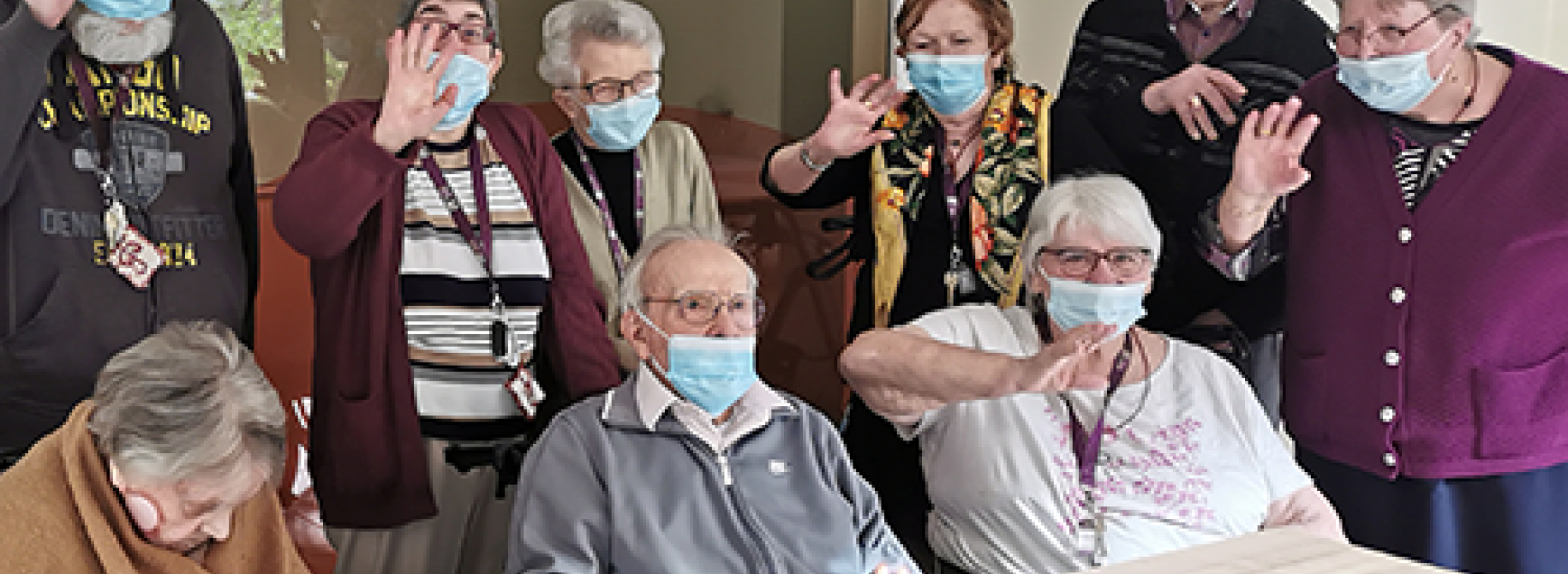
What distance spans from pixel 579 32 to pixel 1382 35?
159 centimetres

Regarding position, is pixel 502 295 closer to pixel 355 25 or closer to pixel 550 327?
pixel 550 327

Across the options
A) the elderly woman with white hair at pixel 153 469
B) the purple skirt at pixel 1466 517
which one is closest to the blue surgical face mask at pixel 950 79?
the purple skirt at pixel 1466 517

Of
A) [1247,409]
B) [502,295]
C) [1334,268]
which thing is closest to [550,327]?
[502,295]

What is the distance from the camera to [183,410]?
66.3 inches

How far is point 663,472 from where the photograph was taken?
2.07 metres

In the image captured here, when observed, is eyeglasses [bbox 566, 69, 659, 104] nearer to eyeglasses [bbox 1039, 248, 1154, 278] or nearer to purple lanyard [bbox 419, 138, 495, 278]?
purple lanyard [bbox 419, 138, 495, 278]

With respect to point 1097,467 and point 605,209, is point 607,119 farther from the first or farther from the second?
point 1097,467

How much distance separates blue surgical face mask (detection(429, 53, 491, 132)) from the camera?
7.41 ft

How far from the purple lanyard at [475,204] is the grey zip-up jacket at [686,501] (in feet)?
1.35

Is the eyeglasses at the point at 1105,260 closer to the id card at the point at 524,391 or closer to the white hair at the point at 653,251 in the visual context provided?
the white hair at the point at 653,251

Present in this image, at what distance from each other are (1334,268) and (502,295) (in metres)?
1.75

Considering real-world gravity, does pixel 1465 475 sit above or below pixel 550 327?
below

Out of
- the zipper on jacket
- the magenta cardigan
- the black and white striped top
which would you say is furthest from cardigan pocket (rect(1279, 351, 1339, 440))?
the black and white striped top

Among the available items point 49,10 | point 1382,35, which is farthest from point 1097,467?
point 49,10
